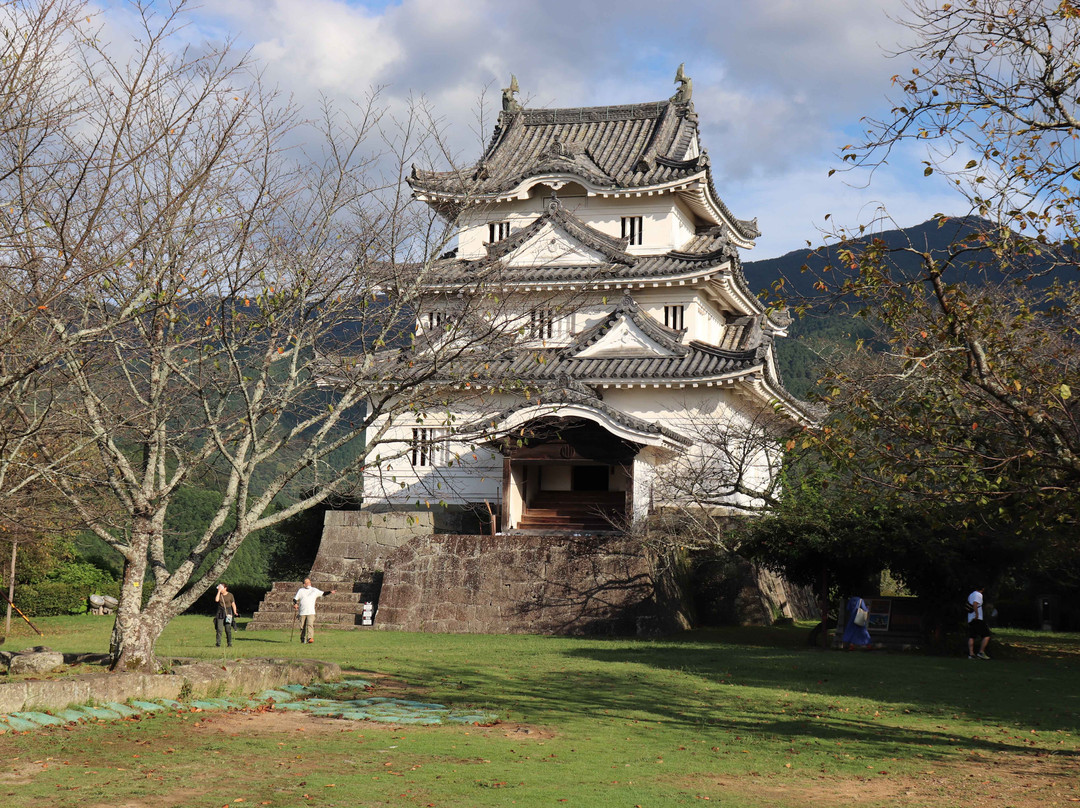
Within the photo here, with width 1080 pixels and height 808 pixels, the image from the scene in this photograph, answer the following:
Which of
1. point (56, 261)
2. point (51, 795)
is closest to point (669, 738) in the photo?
point (51, 795)

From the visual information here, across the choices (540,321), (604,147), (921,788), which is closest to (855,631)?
(540,321)

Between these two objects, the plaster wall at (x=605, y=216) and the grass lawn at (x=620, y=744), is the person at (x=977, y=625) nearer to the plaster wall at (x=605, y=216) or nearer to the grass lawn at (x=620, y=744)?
the grass lawn at (x=620, y=744)

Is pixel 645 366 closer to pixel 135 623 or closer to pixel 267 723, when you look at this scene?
pixel 135 623

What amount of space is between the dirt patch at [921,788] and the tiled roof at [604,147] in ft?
75.0

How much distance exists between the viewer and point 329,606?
23.9m

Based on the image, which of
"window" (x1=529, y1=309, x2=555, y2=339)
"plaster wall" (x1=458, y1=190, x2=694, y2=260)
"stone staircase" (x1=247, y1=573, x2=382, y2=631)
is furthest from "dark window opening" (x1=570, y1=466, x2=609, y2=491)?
"window" (x1=529, y1=309, x2=555, y2=339)

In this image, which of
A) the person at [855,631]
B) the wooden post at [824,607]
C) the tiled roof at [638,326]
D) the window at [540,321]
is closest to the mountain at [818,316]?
the tiled roof at [638,326]

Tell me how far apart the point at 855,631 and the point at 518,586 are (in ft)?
23.6

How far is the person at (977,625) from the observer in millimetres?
18203

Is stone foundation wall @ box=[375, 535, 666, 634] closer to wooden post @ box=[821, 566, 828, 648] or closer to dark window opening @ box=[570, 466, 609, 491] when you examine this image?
wooden post @ box=[821, 566, 828, 648]

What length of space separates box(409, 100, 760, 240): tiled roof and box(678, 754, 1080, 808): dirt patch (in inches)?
900


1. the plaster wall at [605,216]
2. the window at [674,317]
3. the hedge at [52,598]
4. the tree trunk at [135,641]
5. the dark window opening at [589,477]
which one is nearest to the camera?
the tree trunk at [135,641]

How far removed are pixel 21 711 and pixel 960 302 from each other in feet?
31.5

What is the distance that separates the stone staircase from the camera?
2339cm
